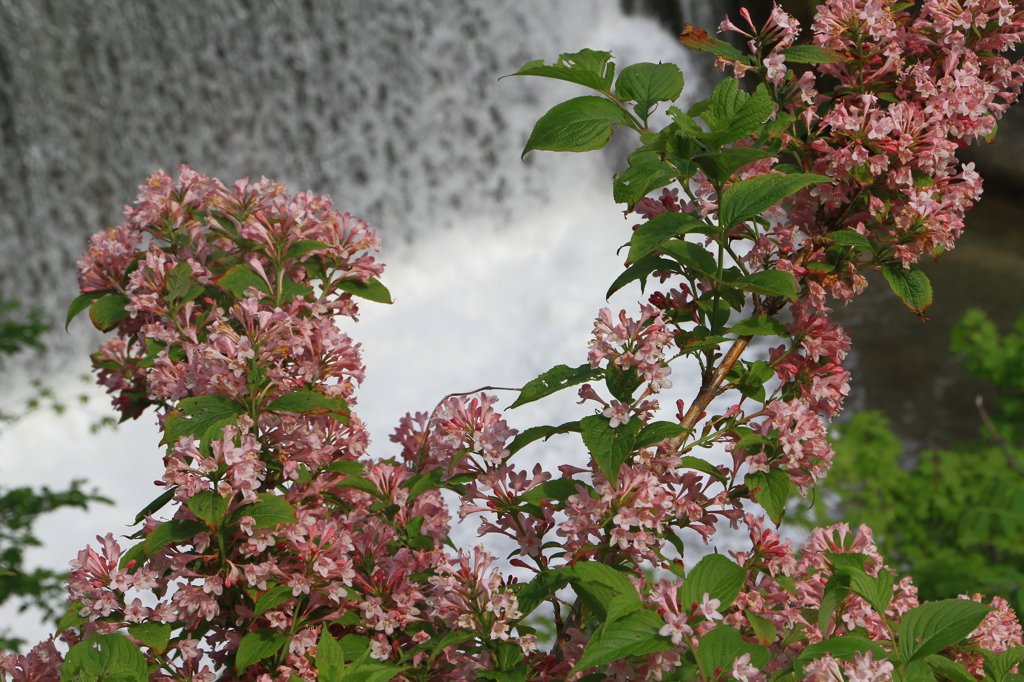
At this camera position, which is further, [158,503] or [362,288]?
[362,288]

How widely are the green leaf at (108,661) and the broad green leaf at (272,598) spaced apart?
0.12m

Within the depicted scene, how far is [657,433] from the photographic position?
34.0 inches

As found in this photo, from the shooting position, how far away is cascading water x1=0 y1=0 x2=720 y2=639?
663cm

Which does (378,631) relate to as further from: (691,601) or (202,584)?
(691,601)

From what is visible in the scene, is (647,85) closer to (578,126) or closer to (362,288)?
(578,126)

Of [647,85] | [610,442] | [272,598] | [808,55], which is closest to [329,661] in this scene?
[272,598]

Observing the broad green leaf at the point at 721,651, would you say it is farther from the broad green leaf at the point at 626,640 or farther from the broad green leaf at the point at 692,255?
the broad green leaf at the point at 692,255

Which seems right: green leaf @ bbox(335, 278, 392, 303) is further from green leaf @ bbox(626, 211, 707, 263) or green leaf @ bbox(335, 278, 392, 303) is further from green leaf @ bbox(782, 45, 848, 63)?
green leaf @ bbox(782, 45, 848, 63)

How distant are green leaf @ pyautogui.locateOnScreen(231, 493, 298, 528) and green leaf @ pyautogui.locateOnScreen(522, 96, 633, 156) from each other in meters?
0.46

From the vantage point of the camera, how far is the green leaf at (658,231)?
879mm

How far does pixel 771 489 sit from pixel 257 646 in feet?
1.89

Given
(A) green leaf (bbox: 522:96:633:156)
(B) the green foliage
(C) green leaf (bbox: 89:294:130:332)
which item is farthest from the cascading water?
(A) green leaf (bbox: 522:96:633:156)

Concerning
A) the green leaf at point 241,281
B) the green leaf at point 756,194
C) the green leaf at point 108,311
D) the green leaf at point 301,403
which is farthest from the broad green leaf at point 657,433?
the green leaf at point 108,311

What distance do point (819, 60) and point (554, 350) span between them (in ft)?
19.5
